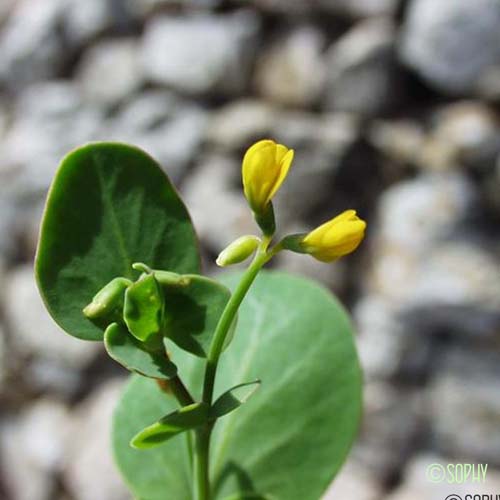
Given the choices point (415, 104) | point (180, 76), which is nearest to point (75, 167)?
point (415, 104)

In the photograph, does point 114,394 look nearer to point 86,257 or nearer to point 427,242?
point 427,242

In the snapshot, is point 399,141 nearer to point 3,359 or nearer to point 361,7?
point 361,7

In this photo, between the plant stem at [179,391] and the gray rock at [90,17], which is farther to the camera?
the gray rock at [90,17]

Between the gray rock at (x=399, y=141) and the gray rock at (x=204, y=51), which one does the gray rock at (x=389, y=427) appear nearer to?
the gray rock at (x=399, y=141)

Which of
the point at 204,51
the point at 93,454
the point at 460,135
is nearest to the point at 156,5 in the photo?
the point at 204,51

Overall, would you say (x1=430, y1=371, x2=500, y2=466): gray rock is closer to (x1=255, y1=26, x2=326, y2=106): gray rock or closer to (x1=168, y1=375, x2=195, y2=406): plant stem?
(x1=255, y1=26, x2=326, y2=106): gray rock

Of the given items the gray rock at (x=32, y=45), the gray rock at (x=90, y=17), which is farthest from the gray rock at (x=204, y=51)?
the gray rock at (x=32, y=45)
